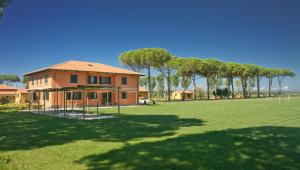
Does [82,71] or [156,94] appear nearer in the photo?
[82,71]

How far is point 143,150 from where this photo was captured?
759 cm

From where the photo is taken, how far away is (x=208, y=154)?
6934 millimetres

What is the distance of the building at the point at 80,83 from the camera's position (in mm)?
34062

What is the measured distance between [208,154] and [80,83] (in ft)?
101

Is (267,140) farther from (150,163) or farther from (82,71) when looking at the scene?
(82,71)

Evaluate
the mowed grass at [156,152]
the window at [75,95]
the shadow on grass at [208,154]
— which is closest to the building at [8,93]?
the window at [75,95]

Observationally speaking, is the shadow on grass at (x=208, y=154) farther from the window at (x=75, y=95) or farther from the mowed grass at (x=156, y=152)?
the window at (x=75, y=95)

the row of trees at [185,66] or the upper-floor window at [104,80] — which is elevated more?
the row of trees at [185,66]

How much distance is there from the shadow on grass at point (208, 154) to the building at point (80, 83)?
24.0 m

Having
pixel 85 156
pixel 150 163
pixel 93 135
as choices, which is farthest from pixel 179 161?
pixel 93 135

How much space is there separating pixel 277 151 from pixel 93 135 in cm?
652

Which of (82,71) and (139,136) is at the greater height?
(82,71)

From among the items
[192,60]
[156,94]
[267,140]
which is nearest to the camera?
[267,140]

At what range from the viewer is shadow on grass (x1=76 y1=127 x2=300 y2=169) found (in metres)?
6.13
